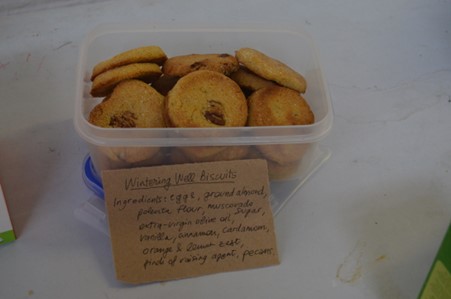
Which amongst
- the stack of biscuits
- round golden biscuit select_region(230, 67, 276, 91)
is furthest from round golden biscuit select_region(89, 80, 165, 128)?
round golden biscuit select_region(230, 67, 276, 91)

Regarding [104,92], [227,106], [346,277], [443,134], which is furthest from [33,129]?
[443,134]

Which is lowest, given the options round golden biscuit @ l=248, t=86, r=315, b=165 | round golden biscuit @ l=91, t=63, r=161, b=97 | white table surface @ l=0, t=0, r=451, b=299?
white table surface @ l=0, t=0, r=451, b=299

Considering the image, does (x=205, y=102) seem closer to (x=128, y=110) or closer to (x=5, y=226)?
(x=128, y=110)

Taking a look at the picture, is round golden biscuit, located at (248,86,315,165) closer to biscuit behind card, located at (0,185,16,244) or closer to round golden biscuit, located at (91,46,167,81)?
round golden biscuit, located at (91,46,167,81)

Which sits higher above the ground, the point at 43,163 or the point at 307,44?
the point at 307,44

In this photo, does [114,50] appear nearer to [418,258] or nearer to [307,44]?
[307,44]

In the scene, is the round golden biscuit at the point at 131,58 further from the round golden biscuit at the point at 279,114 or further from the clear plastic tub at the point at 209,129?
the round golden biscuit at the point at 279,114

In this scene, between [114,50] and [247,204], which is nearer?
[247,204]
